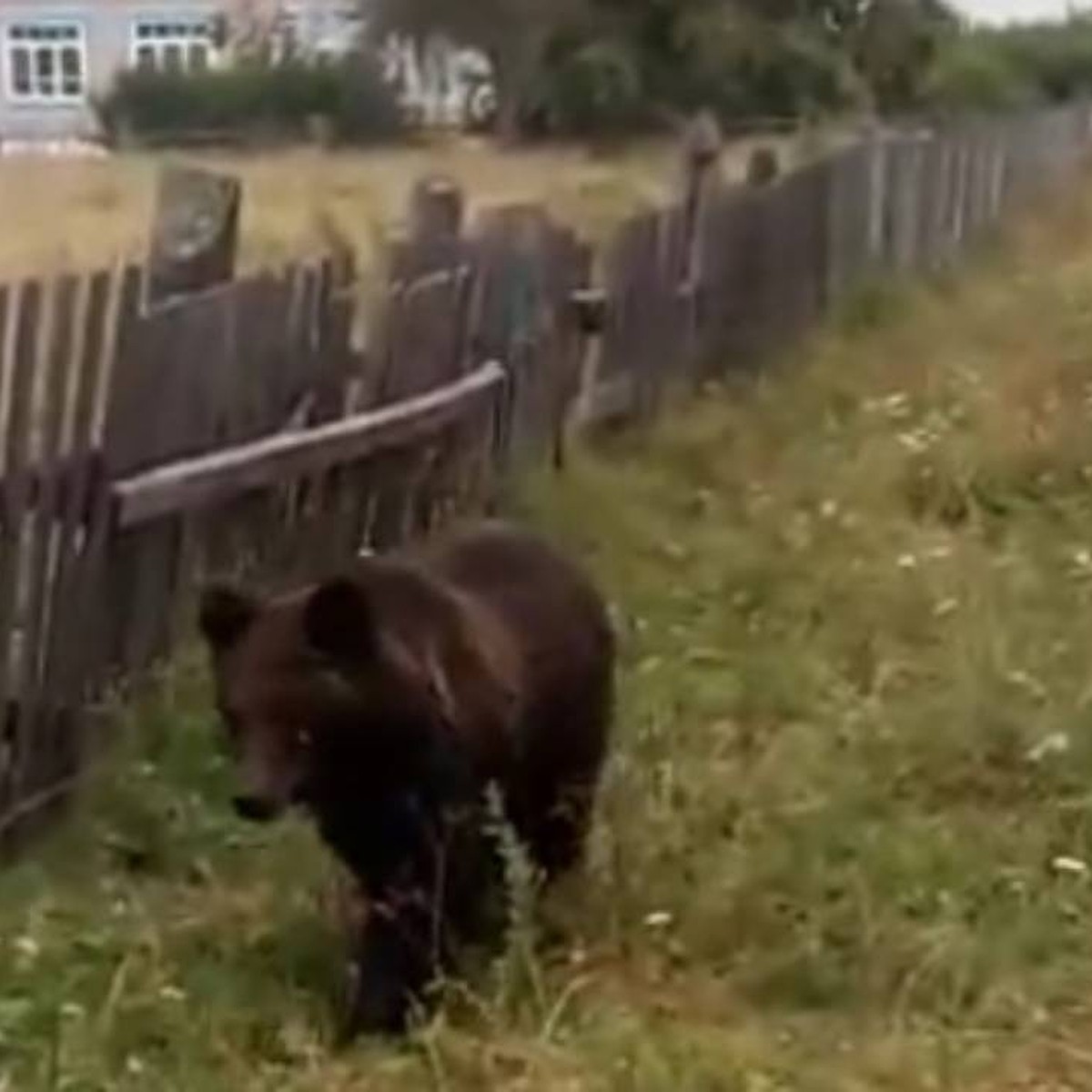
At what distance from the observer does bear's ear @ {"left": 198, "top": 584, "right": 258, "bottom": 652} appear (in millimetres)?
5801

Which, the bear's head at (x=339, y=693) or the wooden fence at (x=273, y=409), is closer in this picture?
the bear's head at (x=339, y=693)

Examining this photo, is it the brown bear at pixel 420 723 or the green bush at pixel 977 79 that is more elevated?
the brown bear at pixel 420 723

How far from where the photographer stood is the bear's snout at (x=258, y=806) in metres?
5.60

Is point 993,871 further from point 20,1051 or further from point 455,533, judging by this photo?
point 20,1051

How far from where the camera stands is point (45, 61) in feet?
243

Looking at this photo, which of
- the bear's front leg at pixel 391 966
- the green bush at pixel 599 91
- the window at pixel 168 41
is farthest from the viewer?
the window at pixel 168 41

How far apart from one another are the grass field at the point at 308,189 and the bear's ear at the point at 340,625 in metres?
7.99

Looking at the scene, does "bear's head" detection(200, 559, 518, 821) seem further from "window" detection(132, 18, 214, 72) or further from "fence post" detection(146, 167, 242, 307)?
"window" detection(132, 18, 214, 72)

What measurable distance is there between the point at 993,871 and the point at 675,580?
3150mm

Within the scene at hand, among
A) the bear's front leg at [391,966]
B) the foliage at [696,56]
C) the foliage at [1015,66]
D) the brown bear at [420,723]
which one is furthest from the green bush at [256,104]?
the bear's front leg at [391,966]

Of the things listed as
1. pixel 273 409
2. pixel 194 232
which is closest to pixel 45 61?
pixel 194 232

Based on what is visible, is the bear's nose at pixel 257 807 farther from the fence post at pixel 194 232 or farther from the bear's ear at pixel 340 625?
the fence post at pixel 194 232

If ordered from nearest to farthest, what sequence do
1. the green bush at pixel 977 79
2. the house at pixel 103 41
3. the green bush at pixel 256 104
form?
the green bush at pixel 977 79
the green bush at pixel 256 104
the house at pixel 103 41

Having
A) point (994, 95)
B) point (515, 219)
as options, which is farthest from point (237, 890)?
point (994, 95)
